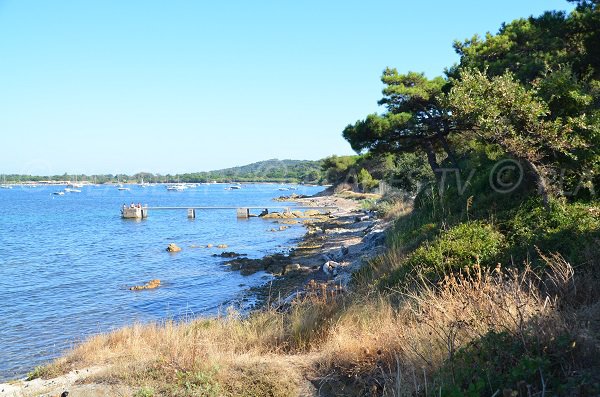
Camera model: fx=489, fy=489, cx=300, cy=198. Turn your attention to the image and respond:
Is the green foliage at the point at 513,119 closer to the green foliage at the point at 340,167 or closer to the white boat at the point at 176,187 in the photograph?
the green foliage at the point at 340,167

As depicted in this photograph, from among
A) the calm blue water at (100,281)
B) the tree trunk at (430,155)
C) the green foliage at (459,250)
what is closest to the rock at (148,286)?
the calm blue water at (100,281)

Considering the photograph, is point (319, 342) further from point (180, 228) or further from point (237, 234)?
point (180, 228)

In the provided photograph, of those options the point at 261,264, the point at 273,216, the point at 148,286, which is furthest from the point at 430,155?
the point at 273,216

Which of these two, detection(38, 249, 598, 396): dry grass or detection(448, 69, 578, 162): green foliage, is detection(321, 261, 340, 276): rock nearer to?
detection(448, 69, 578, 162): green foliage

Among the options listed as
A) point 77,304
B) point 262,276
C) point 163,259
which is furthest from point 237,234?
point 77,304

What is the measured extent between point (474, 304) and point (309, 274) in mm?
14910

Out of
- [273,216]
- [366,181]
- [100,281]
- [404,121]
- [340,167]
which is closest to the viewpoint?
[404,121]

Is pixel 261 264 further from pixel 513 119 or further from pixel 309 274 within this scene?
pixel 513 119

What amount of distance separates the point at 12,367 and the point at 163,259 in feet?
56.2

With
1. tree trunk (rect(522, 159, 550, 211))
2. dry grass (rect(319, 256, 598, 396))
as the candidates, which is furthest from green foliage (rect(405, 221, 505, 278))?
dry grass (rect(319, 256, 598, 396))

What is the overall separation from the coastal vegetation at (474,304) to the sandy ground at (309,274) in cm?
33

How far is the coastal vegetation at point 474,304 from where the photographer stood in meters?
4.07

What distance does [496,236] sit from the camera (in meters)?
9.95

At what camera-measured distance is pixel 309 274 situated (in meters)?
19.9
